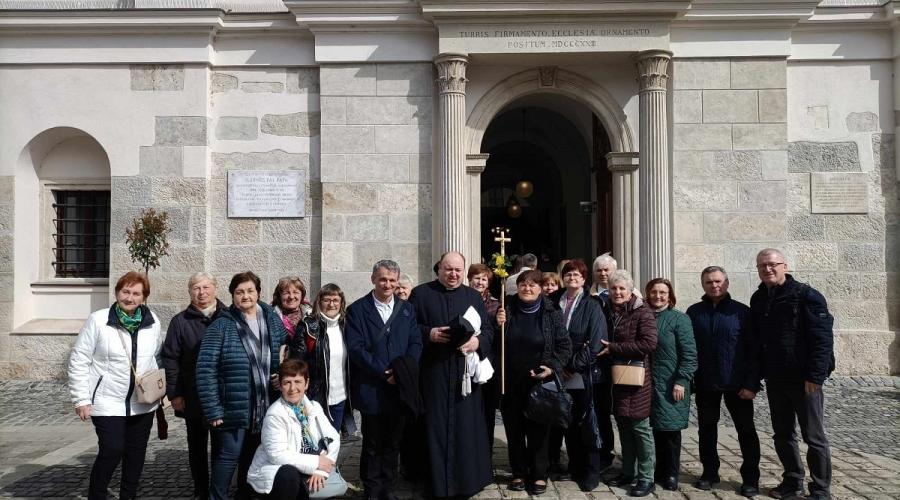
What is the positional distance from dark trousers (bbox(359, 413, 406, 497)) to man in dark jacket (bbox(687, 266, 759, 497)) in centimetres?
215

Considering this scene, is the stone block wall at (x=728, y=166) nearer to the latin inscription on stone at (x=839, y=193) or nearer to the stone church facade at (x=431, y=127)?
the stone church facade at (x=431, y=127)

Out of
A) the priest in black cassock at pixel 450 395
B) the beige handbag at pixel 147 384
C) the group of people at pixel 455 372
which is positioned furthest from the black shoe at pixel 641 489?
the beige handbag at pixel 147 384

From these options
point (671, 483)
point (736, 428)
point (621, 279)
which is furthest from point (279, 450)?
point (736, 428)

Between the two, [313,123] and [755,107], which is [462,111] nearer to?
[313,123]

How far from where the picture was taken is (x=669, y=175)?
927 centimetres

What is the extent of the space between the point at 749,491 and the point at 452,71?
6.07m

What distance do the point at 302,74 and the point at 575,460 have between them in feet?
21.4

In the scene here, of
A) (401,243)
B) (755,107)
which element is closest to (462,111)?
(401,243)

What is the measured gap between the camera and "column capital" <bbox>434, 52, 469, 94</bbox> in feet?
29.7

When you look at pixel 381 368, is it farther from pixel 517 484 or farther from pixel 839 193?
pixel 839 193

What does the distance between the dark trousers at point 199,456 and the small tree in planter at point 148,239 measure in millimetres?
4814

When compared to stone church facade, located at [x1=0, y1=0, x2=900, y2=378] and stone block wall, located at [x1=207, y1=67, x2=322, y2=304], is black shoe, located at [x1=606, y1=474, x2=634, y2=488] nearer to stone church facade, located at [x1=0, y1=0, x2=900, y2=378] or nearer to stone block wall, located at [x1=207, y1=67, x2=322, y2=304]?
stone church facade, located at [x1=0, y1=0, x2=900, y2=378]

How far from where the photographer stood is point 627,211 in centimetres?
945

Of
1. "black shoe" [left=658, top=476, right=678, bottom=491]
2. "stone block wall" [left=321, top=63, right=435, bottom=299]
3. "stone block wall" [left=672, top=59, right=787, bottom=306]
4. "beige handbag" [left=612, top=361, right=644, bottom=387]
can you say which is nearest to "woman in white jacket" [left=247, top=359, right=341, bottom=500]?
"beige handbag" [left=612, top=361, right=644, bottom=387]
